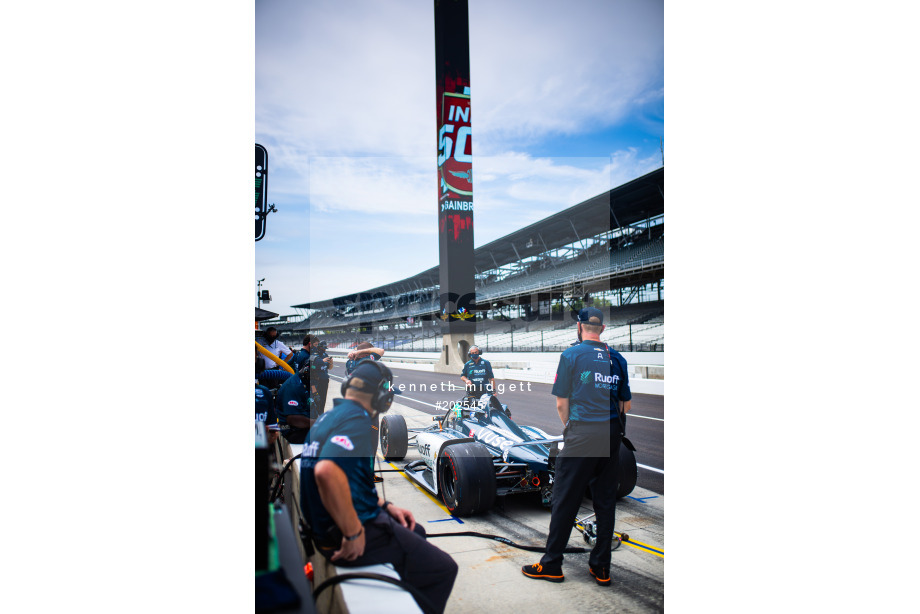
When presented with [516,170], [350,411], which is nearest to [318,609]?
[350,411]

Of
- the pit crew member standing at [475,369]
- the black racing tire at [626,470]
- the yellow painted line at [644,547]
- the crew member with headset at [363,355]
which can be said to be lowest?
the yellow painted line at [644,547]

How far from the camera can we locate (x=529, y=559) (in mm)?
2766

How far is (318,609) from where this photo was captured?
1895 mm

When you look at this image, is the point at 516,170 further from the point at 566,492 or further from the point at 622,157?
the point at 566,492

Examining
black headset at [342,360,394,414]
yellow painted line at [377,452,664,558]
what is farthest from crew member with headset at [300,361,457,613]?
yellow painted line at [377,452,664,558]

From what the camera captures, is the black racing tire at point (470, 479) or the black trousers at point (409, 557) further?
the black racing tire at point (470, 479)

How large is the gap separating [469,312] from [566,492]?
1462 millimetres

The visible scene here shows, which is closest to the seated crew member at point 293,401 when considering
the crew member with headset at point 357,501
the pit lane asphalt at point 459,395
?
the pit lane asphalt at point 459,395

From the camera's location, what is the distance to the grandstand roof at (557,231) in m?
3.33

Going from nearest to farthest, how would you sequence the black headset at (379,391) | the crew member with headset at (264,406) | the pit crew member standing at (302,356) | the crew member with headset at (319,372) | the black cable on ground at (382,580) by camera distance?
the black cable on ground at (382,580) → the black headset at (379,391) → the crew member with headset at (319,372) → the pit crew member standing at (302,356) → the crew member with headset at (264,406)

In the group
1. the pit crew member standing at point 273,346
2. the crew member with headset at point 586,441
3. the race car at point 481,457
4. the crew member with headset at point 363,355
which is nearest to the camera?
the crew member with headset at point 363,355

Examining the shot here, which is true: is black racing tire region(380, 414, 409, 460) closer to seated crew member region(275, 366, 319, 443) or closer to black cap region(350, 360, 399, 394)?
seated crew member region(275, 366, 319, 443)

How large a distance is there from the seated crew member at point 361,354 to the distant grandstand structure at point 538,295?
24.7 inches

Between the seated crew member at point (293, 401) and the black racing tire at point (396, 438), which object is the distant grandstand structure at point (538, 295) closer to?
the seated crew member at point (293, 401)
